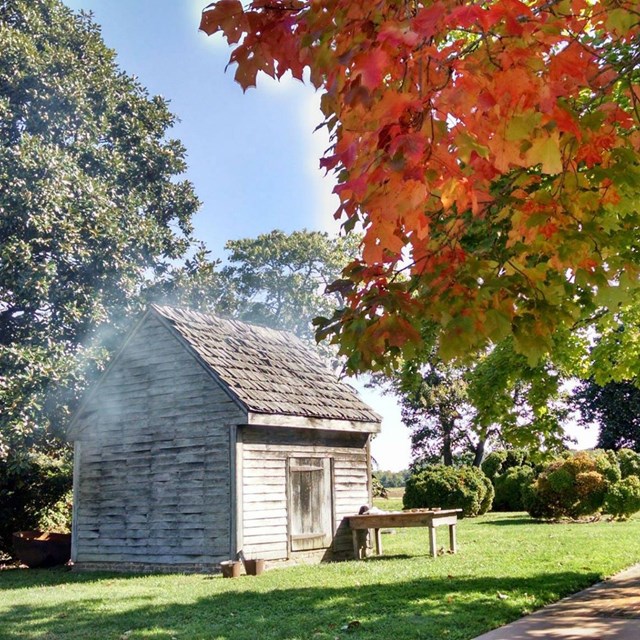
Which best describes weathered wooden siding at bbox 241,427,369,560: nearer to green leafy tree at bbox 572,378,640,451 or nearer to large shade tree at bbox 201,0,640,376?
large shade tree at bbox 201,0,640,376

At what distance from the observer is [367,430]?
19.7m

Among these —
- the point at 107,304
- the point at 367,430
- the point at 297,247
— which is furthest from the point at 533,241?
the point at 297,247

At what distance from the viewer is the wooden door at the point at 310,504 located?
17.4 metres

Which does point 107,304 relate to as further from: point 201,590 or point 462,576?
point 462,576

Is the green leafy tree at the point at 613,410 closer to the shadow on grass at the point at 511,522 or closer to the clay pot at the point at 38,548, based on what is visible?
the shadow on grass at the point at 511,522

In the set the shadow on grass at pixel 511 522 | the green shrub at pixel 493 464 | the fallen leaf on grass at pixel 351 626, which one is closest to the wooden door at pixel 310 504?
the fallen leaf on grass at pixel 351 626

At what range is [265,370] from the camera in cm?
1894

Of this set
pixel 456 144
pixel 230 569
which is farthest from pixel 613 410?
pixel 456 144

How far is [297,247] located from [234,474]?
99.8 ft

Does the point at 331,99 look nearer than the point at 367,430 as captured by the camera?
Yes

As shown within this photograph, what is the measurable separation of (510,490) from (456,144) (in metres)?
33.2

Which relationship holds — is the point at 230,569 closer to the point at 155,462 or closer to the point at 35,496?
the point at 155,462

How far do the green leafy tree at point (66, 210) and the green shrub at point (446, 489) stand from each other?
12.3m

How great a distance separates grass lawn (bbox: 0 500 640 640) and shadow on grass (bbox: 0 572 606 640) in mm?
16
